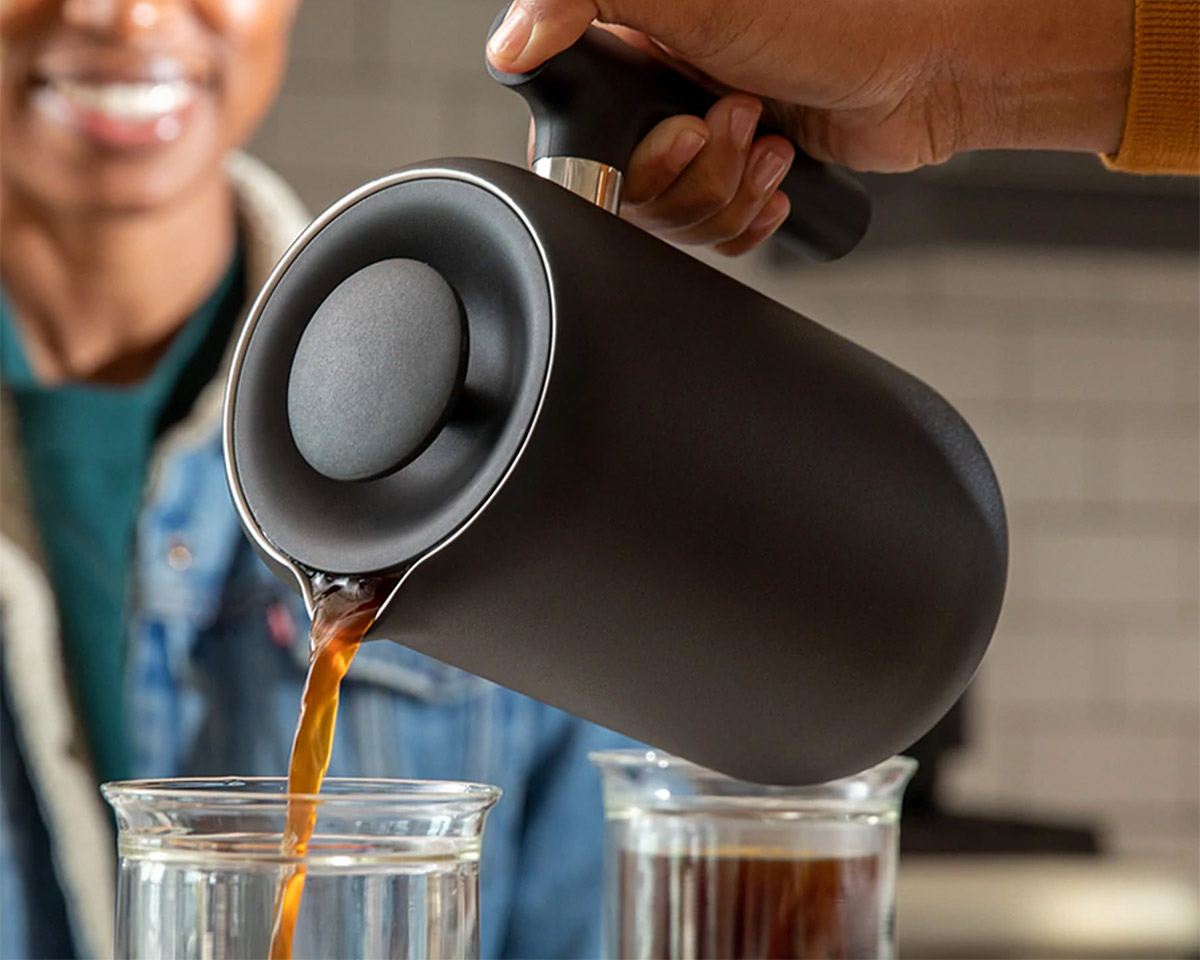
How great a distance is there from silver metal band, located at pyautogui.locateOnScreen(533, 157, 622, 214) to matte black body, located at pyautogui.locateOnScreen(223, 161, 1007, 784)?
Answer: 0.05 meters

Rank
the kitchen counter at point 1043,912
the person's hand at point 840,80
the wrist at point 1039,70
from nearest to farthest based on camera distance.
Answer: the person's hand at point 840,80, the wrist at point 1039,70, the kitchen counter at point 1043,912

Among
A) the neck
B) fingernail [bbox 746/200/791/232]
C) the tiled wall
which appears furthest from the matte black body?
the tiled wall

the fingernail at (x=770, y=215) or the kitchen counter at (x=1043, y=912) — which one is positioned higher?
the fingernail at (x=770, y=215)

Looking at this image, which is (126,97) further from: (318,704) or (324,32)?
(318,704)

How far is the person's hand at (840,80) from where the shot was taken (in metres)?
0.51

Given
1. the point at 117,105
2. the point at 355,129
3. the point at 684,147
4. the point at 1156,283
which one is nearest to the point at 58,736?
the point at 117,105

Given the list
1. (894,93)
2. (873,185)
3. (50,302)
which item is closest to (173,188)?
(50,302)

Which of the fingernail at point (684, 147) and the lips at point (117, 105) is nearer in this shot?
the fingernail at point (684, 147)

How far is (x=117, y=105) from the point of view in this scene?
57.8 inches

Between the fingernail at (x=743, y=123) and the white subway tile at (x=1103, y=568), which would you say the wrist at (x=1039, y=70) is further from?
the white subway tile at (x=1103, y=568)

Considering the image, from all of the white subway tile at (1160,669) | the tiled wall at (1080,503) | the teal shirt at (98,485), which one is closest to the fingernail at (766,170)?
the teal shirt at (98,485)

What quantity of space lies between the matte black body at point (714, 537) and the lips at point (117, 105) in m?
1.08

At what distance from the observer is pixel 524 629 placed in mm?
425

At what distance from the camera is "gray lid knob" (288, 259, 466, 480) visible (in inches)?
16.5
